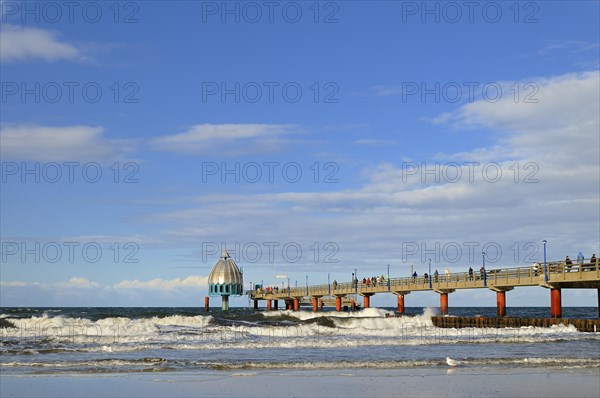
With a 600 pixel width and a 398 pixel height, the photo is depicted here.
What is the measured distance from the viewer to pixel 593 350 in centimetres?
2641

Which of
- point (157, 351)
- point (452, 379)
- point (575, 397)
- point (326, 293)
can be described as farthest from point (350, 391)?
point (326, 293)

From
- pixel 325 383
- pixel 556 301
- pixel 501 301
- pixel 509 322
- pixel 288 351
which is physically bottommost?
pixel 509 322

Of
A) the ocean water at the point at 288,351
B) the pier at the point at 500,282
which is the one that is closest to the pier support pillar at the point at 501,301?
the pier at the point at 500,282

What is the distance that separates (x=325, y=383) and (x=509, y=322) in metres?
26.0

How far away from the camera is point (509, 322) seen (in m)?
40.8

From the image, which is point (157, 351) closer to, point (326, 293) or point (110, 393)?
point (110, 393)

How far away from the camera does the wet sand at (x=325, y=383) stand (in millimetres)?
15766

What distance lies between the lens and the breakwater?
119 feet

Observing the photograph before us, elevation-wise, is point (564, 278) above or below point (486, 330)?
above

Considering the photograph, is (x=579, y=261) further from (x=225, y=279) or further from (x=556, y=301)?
(x=225, y=279)

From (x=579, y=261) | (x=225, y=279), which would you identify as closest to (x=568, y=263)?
(x=579, y=261)

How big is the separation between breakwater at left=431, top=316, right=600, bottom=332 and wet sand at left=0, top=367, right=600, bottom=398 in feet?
56.6

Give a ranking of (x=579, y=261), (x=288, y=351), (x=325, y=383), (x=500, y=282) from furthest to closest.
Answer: (x=500, y=282) < (x=579, y=261) < (x=288, y=351) < (x=325, y=383)

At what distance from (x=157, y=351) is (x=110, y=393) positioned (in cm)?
1125
